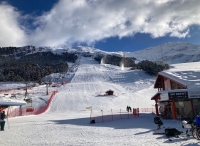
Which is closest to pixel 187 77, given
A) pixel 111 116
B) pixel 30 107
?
pixel 111 116

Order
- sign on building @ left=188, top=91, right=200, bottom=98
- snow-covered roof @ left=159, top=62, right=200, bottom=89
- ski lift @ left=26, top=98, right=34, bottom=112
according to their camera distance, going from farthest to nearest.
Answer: ski lift @ left=26, top=98, right=34, bottom=112 < snow-covered roof @ left=159, top=62, right=200, bottom=89 < sign on building @ left=188, top=91, right=200, bottom=98

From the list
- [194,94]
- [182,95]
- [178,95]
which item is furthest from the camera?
[178,95]

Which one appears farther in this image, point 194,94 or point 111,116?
point 111,116

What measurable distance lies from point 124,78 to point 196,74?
2434 inches

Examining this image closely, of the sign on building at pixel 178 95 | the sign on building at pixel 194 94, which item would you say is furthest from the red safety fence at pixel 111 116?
the sign on building at pixel 194 94

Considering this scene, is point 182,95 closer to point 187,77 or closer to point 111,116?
point 187,77

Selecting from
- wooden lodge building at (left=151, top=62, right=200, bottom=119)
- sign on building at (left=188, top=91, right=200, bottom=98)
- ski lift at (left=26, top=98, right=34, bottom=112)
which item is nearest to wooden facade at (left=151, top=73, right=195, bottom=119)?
wooden lodge building at (left=151, top=62, right=200, bottom=119)

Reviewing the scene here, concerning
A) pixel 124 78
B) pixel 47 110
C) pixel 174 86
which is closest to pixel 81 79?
pixel 124 78

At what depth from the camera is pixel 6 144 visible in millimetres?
12391

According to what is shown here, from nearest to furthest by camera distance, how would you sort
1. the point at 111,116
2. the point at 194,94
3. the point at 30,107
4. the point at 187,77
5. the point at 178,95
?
1. the point at 194,94
2. the point at 178,95
3. the point at 187,77
4. the point at 111,116
5. the point at 30,107

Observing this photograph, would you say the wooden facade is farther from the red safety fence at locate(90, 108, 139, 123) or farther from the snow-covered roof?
the red safety fence at locate(90, 108, 139, 123)

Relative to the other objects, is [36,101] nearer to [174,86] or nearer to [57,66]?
[174,86]

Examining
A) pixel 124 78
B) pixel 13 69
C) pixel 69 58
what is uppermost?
pixel 69 58

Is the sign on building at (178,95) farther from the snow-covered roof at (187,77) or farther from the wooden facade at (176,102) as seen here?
the snow-covered roof at (187,77)
